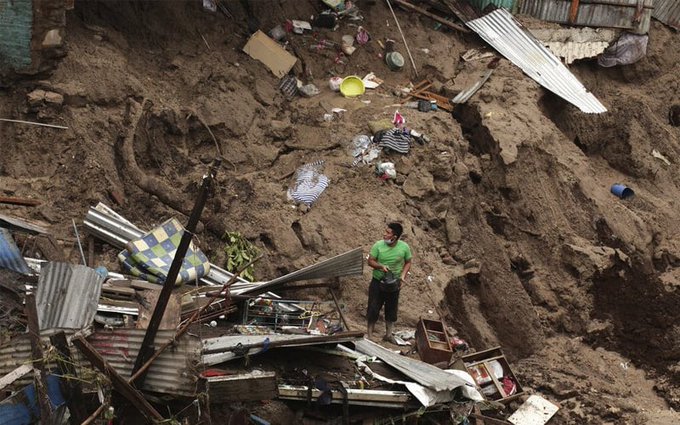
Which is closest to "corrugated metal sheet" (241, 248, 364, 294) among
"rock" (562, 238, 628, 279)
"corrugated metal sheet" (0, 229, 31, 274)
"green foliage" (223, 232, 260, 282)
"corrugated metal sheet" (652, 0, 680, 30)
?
"green foliage" (223, 232, 260, 282)

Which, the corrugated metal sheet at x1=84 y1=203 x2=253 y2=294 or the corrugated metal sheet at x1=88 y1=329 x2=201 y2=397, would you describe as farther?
the corrugated metal sheet at x1=84 y1=203 x2=253 y2=294

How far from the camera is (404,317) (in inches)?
484

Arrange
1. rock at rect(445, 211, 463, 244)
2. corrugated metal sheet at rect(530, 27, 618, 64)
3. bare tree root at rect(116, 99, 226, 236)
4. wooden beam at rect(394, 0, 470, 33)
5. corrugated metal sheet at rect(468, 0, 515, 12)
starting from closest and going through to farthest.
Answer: bare tree root at rect(116, 99, 226, 236)
rock at rect(445, 211, 463, 244)
wooden beam at rect(394, 0, 470, 33)
corrugated metal sheet at rect(468, 0, 515, 12)
corrugated metal sheet at rect(530, 27, 618, 64)

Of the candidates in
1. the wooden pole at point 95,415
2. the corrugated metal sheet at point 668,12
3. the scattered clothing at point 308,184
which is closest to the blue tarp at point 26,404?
the wooden pole at point 95,415

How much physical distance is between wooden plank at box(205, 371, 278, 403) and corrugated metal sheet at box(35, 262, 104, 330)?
1269mm

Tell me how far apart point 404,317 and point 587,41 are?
7752mm

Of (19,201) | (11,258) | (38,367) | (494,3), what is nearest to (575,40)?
(494,3)

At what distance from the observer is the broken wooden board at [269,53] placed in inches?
586

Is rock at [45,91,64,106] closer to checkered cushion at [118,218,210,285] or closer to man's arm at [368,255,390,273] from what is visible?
checkered cushion at [118,218,210,285]

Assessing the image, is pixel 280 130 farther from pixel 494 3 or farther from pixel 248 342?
pixel 494 3

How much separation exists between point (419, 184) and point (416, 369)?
4.10 m

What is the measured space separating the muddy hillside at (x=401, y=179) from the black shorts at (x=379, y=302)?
64 cm

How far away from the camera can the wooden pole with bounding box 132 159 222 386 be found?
327 inches

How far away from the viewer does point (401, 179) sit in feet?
46.1
